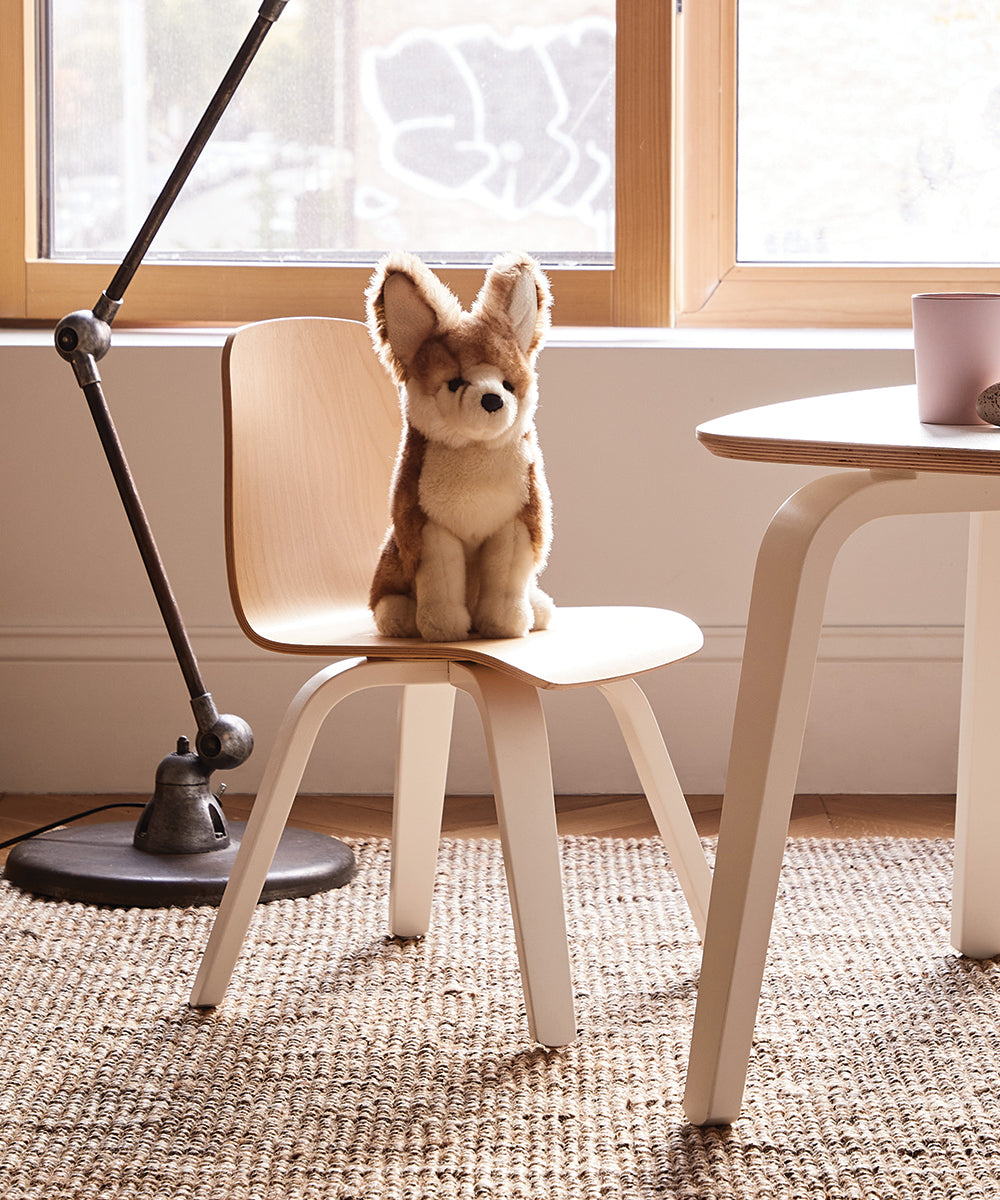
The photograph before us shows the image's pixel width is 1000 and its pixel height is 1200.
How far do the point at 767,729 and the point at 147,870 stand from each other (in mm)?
838

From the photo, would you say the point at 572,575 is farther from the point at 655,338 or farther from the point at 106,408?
the point at 106,408

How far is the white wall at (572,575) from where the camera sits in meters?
1.98

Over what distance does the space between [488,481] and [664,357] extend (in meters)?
0.73

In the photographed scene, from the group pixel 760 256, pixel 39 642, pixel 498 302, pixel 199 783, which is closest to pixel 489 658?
pixel 498 302

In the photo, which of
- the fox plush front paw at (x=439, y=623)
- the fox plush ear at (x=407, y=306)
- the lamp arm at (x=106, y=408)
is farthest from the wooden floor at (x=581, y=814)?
the fox plush ear at (x=407, y=306)

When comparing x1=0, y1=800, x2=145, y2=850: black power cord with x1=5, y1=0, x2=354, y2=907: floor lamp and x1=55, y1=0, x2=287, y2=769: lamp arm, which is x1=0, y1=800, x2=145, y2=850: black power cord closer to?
x1=5, y1=0, x2=354, y2=907: floor lamp

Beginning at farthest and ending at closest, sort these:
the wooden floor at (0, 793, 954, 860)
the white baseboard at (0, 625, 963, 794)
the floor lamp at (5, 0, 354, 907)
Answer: the white baseboard at (0, 625, 963, 794), the wooden floor at (0, 793, 954, 860), the floor lamp at (5, 0, 354, 907)

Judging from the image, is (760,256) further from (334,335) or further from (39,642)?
(39,642)

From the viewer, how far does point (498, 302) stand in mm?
1325

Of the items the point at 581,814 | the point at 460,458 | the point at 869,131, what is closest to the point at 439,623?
the point at 460,458

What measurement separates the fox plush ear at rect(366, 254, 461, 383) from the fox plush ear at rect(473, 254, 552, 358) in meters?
Result: 0.03

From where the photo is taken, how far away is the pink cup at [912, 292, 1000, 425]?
1012 mm

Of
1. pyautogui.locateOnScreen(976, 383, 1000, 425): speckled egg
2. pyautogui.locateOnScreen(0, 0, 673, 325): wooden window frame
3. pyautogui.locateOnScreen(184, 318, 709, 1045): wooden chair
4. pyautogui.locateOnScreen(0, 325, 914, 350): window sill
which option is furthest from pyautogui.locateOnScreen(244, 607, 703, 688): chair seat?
pyautogui.locateOnScreen(0, 0, 673, 325): wooden window frame

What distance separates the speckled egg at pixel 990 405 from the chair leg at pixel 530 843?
0.44 metres
